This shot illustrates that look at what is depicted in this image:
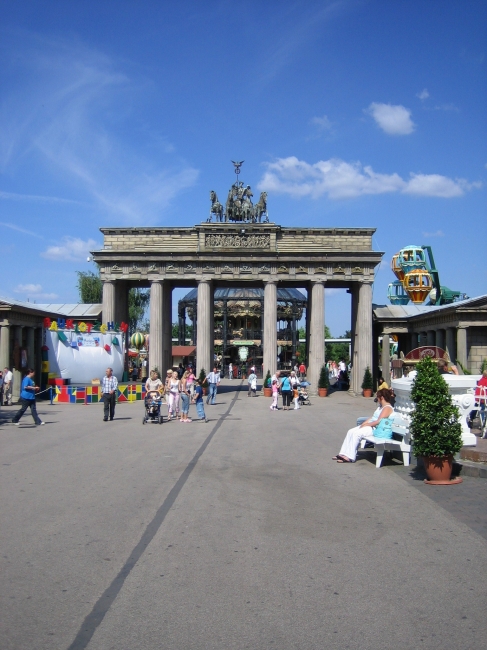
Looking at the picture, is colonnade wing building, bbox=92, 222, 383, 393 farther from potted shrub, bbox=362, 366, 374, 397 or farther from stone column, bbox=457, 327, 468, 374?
stone column, bbox=457, 327, 468, 374

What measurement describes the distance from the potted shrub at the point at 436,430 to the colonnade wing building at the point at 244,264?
1342 inches

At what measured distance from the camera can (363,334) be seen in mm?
45094

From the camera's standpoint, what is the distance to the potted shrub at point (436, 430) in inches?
417

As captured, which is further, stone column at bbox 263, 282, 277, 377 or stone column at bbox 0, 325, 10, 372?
stone column at bbox 263, 282, 277, 377

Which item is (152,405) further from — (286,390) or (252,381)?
(252,381)

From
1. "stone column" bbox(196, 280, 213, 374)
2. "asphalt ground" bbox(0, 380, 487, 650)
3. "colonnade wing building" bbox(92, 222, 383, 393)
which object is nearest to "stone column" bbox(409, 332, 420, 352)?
"colonnade wing building" bbox(92, 222, 383, 393)

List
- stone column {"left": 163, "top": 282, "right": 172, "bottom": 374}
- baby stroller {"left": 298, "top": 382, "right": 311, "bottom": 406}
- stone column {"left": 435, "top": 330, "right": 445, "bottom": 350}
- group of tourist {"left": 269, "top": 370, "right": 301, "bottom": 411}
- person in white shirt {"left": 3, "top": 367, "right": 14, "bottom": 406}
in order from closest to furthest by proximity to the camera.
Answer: group of tourist {"left": 269, "top": 370, "right": 301, "bottom": 411} → person in white shirt {"left": 3, "top": 367, "right": 14, "bottom": 406} → baby stroller {"left": 298, "top": 382, "right": 311, "bottom": 406} → stone column {"left": 435, "top": 330, "right": 445, "bottom": 350} → stone column {"left": 163, "top": 282, "right": 172, "bottom": 374}

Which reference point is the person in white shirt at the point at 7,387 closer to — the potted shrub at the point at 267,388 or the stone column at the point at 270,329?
the potted shrub at the point at 267,388

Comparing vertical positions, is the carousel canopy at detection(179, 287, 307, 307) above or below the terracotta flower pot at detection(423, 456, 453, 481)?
above

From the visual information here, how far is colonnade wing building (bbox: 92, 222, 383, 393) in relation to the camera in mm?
45531

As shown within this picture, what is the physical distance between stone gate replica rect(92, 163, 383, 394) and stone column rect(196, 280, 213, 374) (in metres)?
0.07

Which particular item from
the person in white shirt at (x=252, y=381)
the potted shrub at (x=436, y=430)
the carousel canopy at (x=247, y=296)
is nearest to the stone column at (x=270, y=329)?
the person in white shirt at (x=252, y=381)

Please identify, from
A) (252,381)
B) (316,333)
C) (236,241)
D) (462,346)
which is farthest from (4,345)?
(462,346)

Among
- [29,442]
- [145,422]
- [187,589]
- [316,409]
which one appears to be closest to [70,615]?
[187,589]
